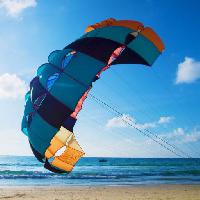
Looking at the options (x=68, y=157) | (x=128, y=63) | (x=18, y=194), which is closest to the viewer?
(x=128, y=63)

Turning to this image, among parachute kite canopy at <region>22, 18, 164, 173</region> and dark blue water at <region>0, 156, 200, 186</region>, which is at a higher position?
parachute kite canopy at <region>22, 18, 164, 173</region>

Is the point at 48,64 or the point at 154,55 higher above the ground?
the point at 154,55

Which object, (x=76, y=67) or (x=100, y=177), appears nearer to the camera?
(x=76, y=67)

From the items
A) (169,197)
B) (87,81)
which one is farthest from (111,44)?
(169,197)

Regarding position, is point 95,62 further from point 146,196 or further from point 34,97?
point 146,196

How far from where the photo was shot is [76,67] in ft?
30.6

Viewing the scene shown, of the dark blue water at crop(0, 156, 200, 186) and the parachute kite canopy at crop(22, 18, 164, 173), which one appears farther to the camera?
the dark blue water at crop(0, 156, 200, 186)

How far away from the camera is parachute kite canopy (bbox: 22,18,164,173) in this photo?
29.9ft

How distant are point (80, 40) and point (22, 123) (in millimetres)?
3065

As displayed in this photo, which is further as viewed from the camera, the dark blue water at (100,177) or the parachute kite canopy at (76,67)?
the dark blue water at (100,177)

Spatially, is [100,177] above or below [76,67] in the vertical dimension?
below

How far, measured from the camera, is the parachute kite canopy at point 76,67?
9.12 meters

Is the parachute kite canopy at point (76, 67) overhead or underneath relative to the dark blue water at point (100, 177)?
overhead

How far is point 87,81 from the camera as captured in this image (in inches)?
355
